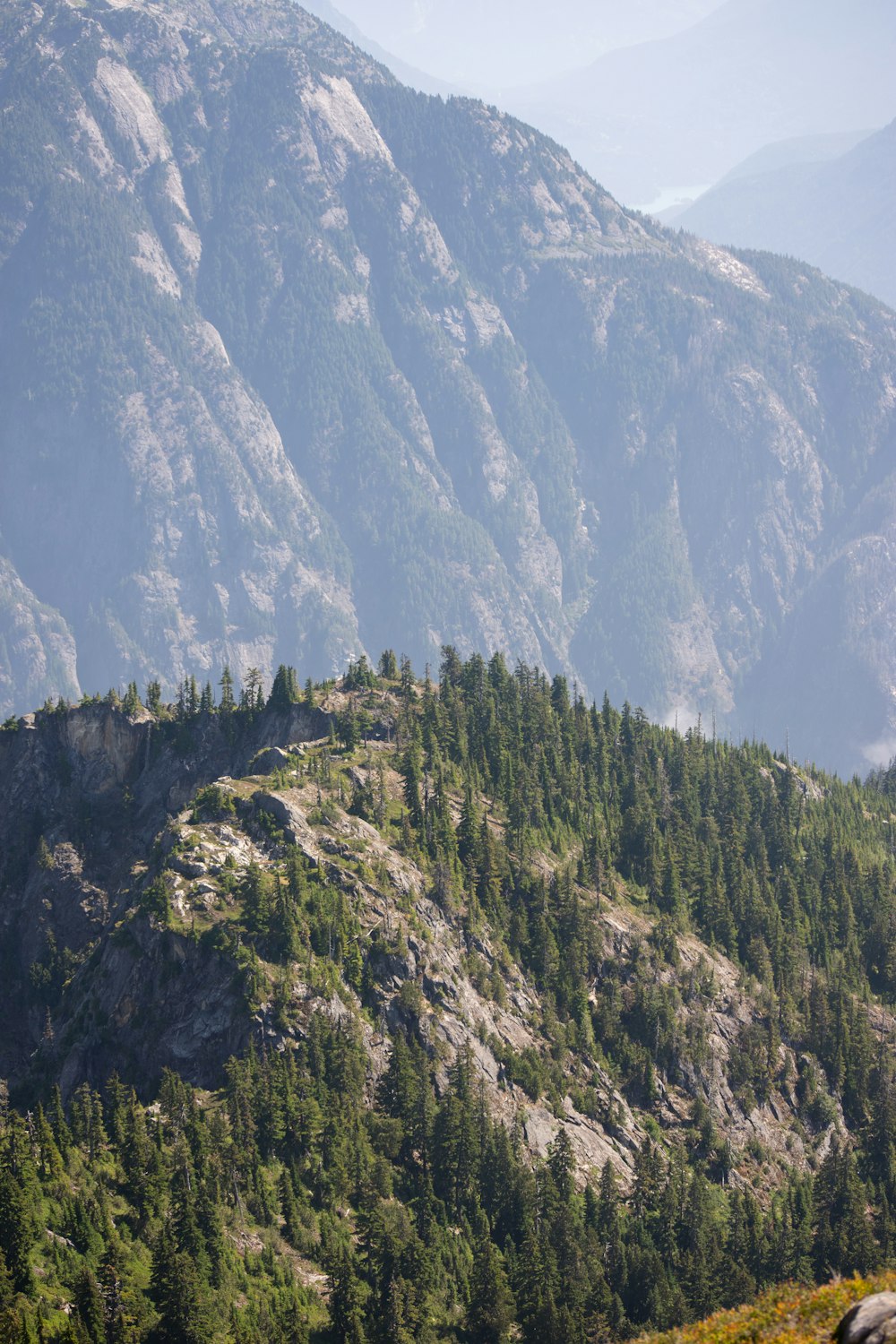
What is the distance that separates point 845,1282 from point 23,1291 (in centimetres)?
8809

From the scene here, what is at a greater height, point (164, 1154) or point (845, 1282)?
point (164, 1154)

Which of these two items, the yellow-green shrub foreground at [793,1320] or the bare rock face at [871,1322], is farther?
the yellow-green shrub foreground at [793,1320]

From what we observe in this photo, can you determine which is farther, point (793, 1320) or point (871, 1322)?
point (793, 1320)

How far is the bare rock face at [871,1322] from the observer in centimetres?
9099

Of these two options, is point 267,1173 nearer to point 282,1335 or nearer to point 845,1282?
point 282,1335

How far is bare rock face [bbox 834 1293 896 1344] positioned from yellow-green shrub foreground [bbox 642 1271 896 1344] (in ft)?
7.87

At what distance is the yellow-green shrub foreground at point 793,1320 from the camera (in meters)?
99.5

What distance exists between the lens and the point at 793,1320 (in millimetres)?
102688

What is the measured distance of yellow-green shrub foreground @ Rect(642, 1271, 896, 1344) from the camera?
326ft

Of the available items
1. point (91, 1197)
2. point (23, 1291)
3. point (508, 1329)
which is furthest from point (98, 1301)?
point (508, 1329)

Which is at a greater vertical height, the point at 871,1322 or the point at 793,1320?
the point at 793,1320

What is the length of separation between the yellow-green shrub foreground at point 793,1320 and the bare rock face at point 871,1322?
7.87 ft

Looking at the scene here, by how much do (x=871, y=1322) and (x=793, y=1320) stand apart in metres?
11.8

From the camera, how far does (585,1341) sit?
A: 190000 mm
